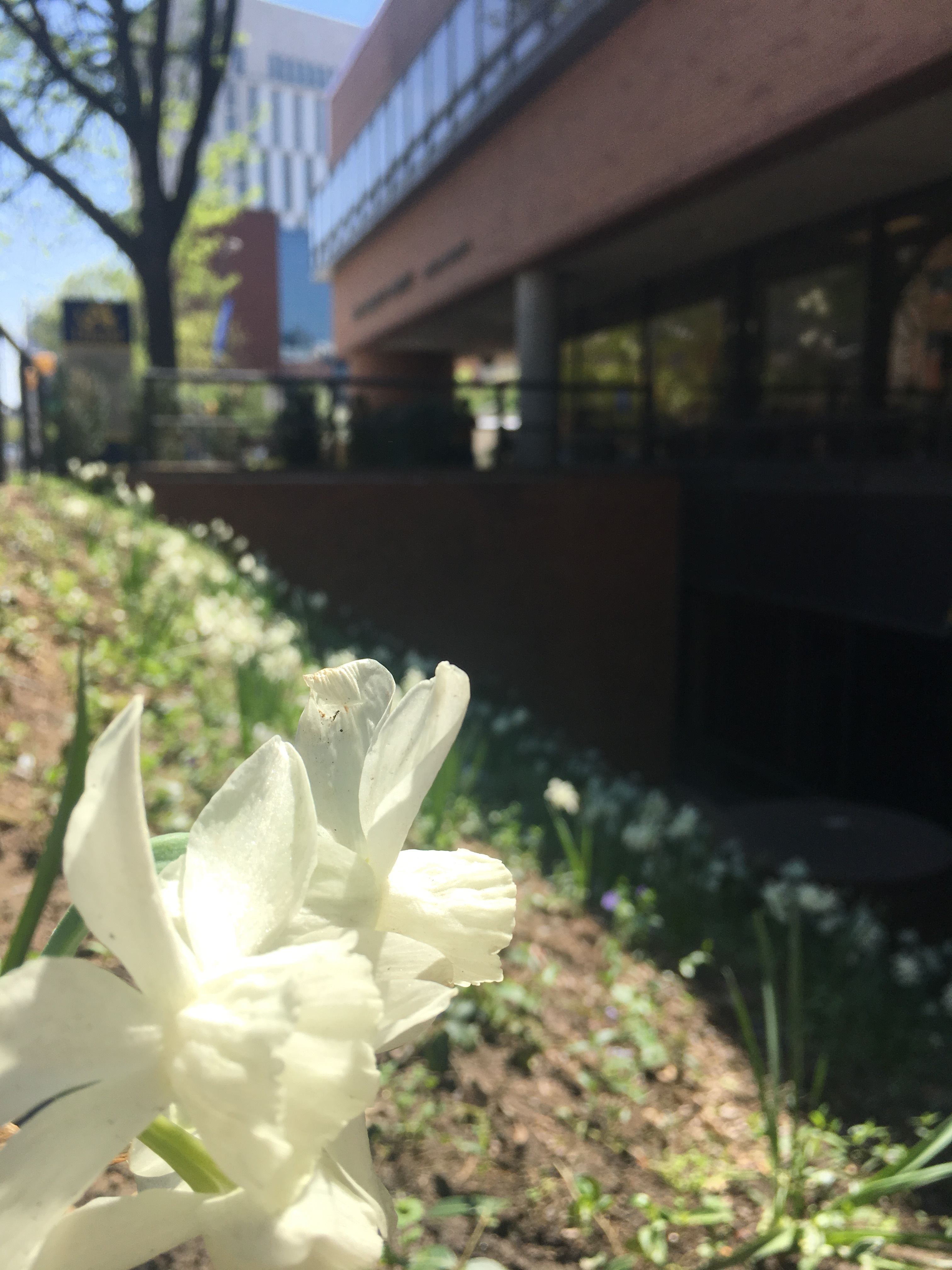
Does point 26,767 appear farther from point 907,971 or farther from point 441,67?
point 441,67

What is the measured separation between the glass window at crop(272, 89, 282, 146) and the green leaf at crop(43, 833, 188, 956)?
20.2 metres

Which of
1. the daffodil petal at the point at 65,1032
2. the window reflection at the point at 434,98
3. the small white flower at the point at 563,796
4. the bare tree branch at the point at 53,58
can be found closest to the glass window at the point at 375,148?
the window reflection at the point at 434,98

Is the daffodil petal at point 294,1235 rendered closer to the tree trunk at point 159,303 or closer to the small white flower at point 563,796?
the small white flower at point 563,796

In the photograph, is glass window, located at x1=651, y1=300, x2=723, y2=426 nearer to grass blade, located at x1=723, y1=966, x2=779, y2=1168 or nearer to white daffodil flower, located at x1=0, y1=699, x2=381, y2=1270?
grass blade, located at x1=723, y1=966, x2=779, y2=1168

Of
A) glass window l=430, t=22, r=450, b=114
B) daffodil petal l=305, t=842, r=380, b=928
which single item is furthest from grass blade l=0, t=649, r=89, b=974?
glass window l=430, t=22, r=450, b=114

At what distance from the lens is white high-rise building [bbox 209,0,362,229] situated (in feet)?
50.2

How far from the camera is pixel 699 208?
797 cm

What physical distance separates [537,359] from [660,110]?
4.05m

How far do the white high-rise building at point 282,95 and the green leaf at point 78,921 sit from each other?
15253 mm

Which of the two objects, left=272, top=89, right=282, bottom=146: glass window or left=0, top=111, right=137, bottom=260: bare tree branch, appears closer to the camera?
left=0, top=111, right=137, bottom=260: bare tree branch

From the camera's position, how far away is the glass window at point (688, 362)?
9570 millimetres

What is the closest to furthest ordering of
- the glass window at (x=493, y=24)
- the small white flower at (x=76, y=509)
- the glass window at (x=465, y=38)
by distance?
the small white flower at (x=76, y=509), the glass window at (x=493, y=24), the glass window at (x=465, y=38)

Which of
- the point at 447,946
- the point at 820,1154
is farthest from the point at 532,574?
the point at 447,946

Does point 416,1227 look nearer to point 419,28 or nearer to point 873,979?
point 873,979
